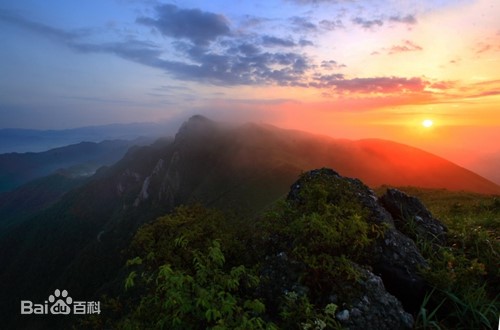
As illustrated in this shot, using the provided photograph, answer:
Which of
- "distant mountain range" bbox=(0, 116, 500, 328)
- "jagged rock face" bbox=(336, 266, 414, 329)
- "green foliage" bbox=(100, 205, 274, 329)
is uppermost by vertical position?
"green foliage" bbox=(100, 205, 274, 329)

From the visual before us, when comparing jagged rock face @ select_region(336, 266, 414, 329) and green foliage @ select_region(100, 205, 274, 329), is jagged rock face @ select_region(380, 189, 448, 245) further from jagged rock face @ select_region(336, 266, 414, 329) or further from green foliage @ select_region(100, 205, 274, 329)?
green foliage @ select_region(100, 205, 274, 329)

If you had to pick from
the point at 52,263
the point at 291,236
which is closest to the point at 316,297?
the point at 291,236

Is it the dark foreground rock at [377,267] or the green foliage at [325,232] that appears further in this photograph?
the green foliage at [325,232]

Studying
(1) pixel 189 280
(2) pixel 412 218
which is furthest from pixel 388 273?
(1) pixel 189 280

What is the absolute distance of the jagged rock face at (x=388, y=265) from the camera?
6.01 meters

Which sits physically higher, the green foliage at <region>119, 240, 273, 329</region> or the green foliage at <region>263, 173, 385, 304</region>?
the green foliage at <region>263, 173, 385, 304</region>

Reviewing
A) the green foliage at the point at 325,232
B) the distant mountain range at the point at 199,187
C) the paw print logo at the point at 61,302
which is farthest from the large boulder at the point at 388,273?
the distant mountain range at the point at 199,187

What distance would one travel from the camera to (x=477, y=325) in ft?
20.6

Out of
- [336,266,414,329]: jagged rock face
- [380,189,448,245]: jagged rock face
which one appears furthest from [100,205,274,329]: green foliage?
[380,189,448,245]: jagged rock face

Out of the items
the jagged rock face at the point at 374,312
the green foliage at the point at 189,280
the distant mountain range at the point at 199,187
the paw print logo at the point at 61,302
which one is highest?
the green foliage at the point at 189,280

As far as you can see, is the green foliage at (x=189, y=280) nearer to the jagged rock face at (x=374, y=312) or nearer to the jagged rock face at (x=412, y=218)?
the jagged rock face at (x=374, y=312)

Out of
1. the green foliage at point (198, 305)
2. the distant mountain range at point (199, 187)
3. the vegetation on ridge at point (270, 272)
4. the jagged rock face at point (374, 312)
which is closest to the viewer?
the green foliage at point (198, 305)

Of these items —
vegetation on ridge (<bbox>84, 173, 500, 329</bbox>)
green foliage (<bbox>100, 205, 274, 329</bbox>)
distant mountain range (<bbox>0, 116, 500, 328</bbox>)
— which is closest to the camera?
green foliage (<bbox>100, 205, 274, 329</bbox>)

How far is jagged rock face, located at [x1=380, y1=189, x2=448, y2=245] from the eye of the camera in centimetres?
889
